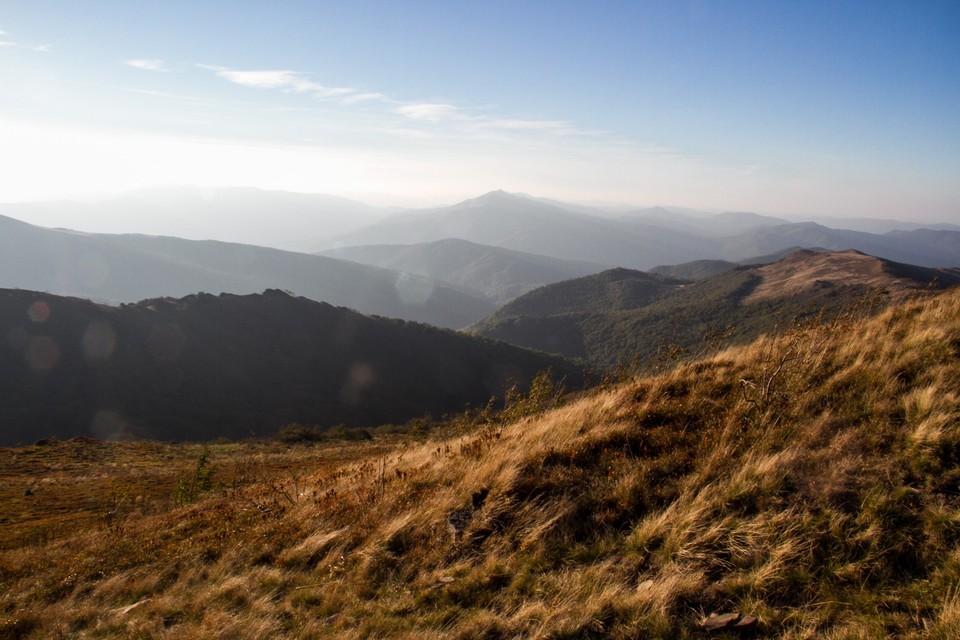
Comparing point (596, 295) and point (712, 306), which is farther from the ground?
point (712, 306)

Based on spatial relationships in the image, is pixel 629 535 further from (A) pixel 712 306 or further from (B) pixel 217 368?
(A) pixel 712 306

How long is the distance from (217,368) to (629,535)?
215 ft

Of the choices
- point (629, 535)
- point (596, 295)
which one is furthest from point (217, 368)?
point (596, 295)

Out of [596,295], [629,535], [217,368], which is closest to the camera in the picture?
[629,535]

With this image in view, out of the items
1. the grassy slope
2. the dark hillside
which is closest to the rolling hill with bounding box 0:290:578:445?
the grassy slope

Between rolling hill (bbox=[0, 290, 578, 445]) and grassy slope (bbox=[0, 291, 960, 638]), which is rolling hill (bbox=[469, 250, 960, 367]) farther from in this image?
grassy slope (bbox=[0, 291, 960, 638])

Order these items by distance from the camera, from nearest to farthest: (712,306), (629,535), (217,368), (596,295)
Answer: (629,535) → (217,368) → (712,306) → (596,295)

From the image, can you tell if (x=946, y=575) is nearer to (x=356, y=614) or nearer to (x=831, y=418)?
(x=831, y=418)

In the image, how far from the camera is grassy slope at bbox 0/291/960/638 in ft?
9.93

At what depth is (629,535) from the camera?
12.5ft

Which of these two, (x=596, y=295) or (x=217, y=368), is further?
(x=596, y=295)

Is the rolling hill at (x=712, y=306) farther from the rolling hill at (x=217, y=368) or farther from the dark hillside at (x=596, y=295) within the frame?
the rolling hill at (x=217, y=368)

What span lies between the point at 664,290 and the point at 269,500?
551 ft

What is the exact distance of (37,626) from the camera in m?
4.35
